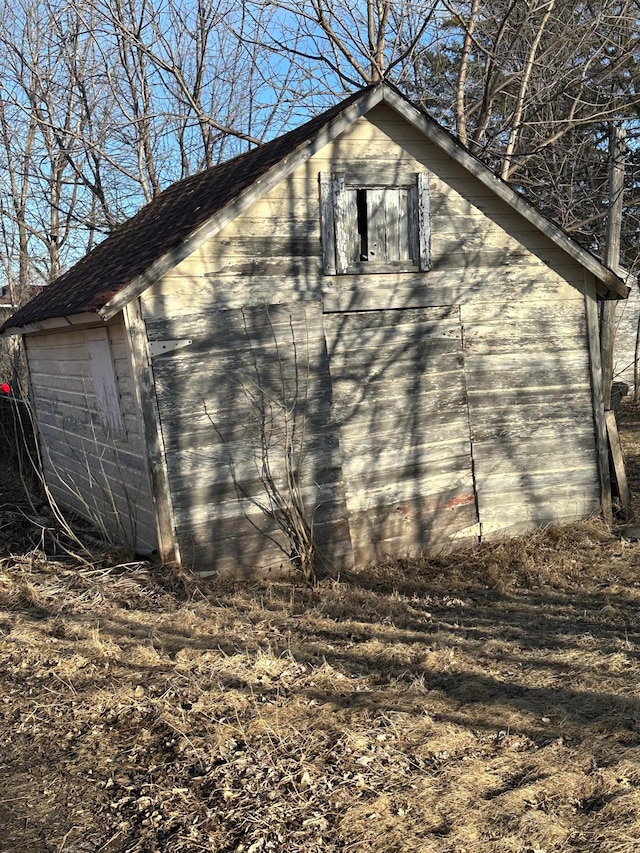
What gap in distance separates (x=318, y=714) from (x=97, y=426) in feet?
16.8

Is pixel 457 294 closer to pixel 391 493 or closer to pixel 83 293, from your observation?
pixel 391 493

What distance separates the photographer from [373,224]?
7895 mm

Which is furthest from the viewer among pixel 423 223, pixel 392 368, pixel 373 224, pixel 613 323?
pixel 613 323

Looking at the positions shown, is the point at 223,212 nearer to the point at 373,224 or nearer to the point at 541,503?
the point at 373,224

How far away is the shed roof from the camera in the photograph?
6.96 metres

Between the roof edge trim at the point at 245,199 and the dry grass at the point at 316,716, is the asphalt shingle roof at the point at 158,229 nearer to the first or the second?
the roof edge trim at the point at 245,199

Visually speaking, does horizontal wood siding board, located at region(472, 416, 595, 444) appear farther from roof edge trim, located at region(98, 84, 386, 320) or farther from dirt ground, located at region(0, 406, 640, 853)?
roof edge trim, located at region(98, 84, 386, 320)

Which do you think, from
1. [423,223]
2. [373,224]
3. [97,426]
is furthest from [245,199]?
[97,426]

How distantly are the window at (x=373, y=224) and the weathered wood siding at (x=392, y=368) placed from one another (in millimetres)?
109

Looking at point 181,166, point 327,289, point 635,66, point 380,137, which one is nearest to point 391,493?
point 327,289

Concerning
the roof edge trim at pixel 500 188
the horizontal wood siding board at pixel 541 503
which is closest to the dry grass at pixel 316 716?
the horizontal wood siding board at pixel 541 503

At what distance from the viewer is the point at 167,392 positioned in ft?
23.6

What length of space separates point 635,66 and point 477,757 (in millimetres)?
15363

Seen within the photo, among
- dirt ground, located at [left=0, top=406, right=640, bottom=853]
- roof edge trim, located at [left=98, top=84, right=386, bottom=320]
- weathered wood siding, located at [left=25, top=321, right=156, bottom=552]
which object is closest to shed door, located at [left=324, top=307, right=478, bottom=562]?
dirt ground, located at [left=0, top=406, right=640, bottom=853]
